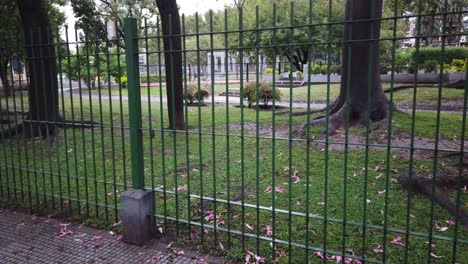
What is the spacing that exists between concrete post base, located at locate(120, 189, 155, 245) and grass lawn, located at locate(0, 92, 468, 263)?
5.9 inches

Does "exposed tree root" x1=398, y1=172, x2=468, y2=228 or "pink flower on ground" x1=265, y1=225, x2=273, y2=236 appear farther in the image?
"exposed tree root" x1=398, y1=172, x2=468, y2=228

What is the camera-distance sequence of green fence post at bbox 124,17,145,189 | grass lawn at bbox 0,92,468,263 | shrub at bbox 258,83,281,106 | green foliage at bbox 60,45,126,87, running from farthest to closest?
shrub at bbox 258,83,281,106 < green foliage at bbox 60,45,126,87 < green fence post at bbox 124,17,145,189 < grass lawn at bbox 0,92,468,263

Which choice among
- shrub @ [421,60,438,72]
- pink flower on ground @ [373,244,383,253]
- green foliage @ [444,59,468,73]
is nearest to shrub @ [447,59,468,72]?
green foliage @ [444,59,468,73]

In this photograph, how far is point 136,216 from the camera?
4.15m

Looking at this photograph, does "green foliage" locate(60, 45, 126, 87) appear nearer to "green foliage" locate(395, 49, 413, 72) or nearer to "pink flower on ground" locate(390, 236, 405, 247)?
"pink flower on ground" locate(390, 236, 405, 247)

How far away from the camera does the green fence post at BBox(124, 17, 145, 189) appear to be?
404cm

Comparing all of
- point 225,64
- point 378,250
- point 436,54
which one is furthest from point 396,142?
point 436,54

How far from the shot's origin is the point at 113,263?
3842 millimetres

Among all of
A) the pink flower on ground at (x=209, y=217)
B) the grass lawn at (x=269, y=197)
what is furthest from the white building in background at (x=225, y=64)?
the pink flower on ground at (x=209, y=217)

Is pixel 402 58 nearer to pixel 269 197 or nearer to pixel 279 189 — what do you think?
pixel 279 189

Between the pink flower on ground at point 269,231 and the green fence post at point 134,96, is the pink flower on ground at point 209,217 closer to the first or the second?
the pink flower on ground at point 269,231

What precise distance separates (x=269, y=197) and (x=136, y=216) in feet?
5.75

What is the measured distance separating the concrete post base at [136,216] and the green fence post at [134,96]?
0.14 metres

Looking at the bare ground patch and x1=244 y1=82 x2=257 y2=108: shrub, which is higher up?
x1=244 y1=82 x2=257 y2=108: shrub
